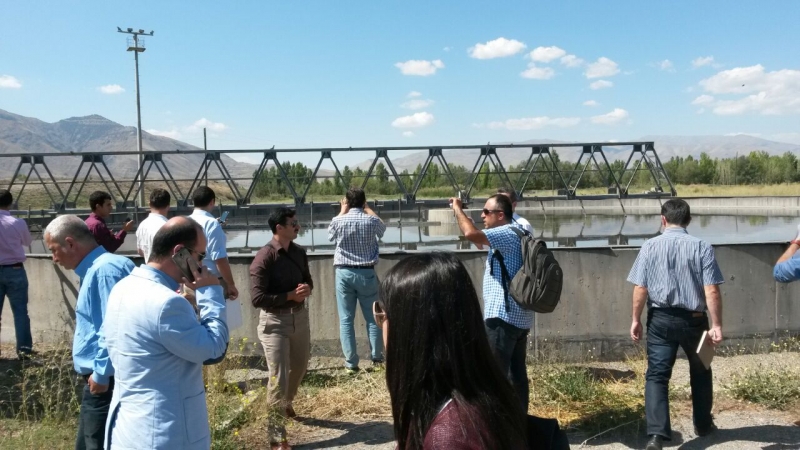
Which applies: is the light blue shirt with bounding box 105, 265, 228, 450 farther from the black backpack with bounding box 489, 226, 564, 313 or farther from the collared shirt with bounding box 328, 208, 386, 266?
the collared shirt with bounding box 328, 208, 386, 266

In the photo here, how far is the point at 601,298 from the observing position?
7262 mm

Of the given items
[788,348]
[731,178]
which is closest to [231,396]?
[788,348]

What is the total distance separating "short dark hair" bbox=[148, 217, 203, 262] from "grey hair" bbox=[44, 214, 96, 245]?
105cm

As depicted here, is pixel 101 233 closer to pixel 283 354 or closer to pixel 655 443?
pixel 283 354

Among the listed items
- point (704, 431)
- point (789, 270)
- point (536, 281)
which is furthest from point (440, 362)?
point (704, 431)

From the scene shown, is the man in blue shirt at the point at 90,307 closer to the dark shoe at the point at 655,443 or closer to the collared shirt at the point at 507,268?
the collared shirt at the point at 507,268

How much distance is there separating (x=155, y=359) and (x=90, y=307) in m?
0.99

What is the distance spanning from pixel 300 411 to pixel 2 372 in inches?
153

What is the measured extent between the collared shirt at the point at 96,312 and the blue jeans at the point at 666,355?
12.6 feet

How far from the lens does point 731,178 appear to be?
72.2m

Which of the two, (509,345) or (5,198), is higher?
(5,198)

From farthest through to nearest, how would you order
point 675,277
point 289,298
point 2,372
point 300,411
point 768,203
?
1. point 768,203
2. point 2,372
3. point 300,411
4. point 289,298
5. point 675,277

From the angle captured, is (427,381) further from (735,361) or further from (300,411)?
(735,361)

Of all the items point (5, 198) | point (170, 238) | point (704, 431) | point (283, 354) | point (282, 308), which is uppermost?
point (5, 198)
